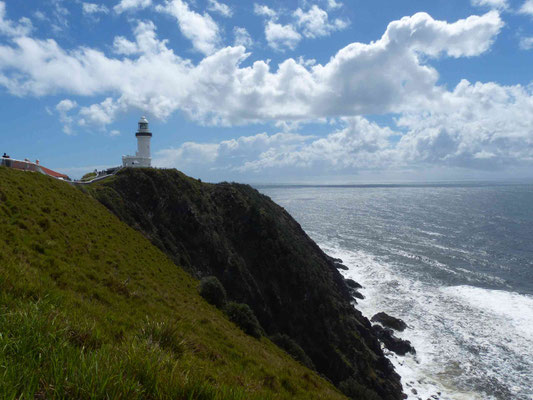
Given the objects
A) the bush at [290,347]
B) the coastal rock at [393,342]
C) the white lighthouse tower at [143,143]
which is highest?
the white lighthouse tower at [143,143]

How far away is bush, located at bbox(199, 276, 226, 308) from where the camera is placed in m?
21.4

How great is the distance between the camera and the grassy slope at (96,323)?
10.8 ft

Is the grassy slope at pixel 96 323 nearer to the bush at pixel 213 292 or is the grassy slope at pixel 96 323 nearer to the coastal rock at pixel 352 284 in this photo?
the bush at pixel 213 292

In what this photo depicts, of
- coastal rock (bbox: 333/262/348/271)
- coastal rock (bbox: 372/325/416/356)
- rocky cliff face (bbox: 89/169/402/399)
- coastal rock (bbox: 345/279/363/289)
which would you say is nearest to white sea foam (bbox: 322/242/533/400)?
coastal rock (bbox: 372/325/416/356)

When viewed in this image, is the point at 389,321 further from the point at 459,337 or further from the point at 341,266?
the point at 341,266

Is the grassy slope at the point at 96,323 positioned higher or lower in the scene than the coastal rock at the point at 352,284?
higher

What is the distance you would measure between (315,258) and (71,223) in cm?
4360

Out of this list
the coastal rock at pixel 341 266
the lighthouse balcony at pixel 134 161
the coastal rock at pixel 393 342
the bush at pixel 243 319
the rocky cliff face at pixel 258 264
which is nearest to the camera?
the bush at pixel 243 319

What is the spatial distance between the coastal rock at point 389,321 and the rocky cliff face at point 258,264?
3320mm

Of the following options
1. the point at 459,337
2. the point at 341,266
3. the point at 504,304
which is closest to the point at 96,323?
the point at 459,337

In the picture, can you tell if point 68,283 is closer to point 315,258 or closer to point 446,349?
point 446,349

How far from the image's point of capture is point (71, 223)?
1816 centimetres

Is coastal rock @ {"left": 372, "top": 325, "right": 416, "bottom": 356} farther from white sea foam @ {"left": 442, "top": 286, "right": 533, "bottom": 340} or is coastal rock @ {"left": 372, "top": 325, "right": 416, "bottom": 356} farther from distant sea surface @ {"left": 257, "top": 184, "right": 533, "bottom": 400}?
white sea foam @ {"left": 442, "top": 286, "right": 533, "bottom": 340}

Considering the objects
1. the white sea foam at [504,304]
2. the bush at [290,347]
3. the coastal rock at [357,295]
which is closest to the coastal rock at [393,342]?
the coastal rock at [357,295]
